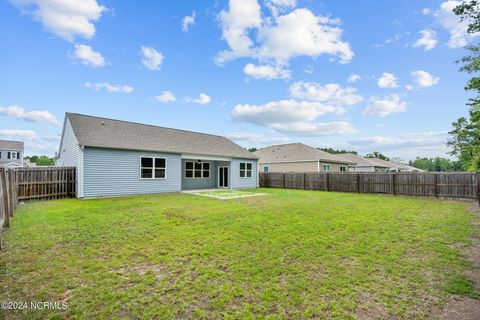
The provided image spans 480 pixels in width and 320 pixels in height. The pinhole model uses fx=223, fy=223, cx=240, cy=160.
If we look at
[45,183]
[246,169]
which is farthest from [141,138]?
[246,169]

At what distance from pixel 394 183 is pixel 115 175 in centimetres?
1727

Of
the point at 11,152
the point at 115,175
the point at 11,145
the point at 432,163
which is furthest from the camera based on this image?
the point at 432,163

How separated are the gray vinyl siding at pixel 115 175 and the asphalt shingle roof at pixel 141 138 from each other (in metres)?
0.46

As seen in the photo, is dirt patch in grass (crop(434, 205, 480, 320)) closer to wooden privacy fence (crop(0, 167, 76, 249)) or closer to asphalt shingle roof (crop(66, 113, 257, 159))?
asphalt shingle roof (crop(66, 113, 257, 159))

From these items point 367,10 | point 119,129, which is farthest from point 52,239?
point 367,10

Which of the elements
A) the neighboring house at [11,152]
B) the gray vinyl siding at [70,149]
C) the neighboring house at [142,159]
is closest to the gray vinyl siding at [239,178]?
the neighboring house at [142,159]

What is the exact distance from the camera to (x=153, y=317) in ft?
7.76

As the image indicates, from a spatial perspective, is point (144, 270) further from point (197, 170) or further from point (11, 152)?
point (11, 152)

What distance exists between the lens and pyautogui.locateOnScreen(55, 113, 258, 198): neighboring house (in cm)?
1202

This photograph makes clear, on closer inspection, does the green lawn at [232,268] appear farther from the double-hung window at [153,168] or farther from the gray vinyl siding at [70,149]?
the double-hung window at [153,168]

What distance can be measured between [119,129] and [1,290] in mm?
13633

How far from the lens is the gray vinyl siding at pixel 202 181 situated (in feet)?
57.4

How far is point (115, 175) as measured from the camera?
1261cm

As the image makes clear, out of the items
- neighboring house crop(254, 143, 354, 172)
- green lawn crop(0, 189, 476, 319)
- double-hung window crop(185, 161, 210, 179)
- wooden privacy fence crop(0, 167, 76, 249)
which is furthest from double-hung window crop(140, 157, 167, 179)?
neighboring house crop(254, 143, 354, 172)
